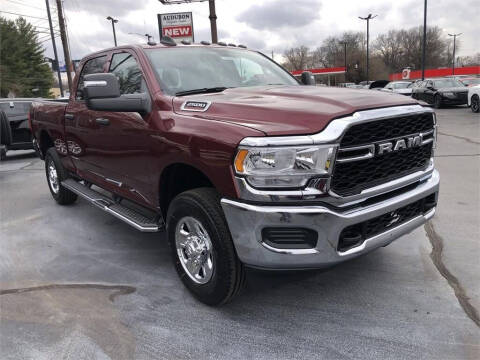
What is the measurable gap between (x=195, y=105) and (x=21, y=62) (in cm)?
5654

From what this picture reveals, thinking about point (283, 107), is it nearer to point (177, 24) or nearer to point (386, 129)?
point (386, 129)

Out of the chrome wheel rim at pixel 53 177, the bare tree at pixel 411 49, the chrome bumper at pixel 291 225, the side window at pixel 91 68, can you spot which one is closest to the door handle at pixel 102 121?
the side window at pixel 91 68

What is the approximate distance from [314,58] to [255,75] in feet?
346

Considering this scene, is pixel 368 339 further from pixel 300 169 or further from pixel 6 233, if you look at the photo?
pixel 6 233

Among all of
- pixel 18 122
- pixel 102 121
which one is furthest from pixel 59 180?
pixel 18 122

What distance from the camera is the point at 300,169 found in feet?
7.77

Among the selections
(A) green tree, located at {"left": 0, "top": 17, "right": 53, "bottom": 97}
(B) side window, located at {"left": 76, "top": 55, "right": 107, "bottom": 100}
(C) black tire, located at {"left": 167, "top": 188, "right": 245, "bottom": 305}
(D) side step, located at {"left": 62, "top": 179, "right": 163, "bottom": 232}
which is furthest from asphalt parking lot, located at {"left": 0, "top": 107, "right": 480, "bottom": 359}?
(A) green tree, located at {"left": 0, "top": 17, "right": 53, "bottom": 97}

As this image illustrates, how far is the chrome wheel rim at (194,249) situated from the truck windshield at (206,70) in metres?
1.10

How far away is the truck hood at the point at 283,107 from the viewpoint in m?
2.44

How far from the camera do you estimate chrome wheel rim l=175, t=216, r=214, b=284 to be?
2920 mm

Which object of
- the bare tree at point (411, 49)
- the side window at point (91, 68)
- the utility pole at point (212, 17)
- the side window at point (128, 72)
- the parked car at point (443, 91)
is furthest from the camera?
the bare tree at point (411, 49)

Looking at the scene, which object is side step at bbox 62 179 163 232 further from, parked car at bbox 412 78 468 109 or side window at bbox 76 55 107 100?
parked car at bbox 412 78 468 109

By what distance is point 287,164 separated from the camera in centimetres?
→ 237

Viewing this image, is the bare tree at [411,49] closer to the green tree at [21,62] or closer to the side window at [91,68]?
the green tree at [21,62]
